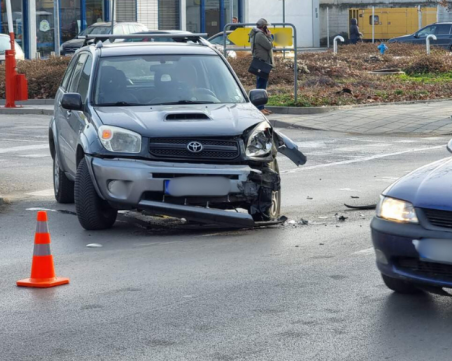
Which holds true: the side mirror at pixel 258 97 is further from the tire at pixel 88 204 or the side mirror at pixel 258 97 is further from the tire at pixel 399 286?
the tire at pixel 399 286

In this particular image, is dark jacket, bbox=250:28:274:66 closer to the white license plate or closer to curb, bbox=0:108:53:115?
curb, bbox=0:108:53:115

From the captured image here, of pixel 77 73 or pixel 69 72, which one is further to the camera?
pixel 69 72

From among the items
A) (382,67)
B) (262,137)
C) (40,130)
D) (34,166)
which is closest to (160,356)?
(262,137)

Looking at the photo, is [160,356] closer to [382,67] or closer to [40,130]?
[40,130]

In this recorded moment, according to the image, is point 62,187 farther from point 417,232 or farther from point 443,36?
point 443,36

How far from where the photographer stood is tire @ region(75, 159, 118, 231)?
30.3ft

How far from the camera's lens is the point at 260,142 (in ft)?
30.4

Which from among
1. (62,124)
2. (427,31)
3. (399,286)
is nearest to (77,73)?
(62,124)

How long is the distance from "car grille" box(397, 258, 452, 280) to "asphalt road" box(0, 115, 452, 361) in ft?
0.92

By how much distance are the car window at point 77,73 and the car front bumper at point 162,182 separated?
2.21 m

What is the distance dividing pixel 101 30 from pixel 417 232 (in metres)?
36.6

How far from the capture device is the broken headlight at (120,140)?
29.7ft

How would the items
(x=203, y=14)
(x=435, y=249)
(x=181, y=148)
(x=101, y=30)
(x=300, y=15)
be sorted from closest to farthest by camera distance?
(x=435, y=249) → (x=181, y=148) → (x=101, y=30) → (x=203, y=14) → (x=300, y=15)

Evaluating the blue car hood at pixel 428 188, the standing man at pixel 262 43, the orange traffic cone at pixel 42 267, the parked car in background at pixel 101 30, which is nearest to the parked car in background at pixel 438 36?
the parked car in background at pixel 101 30
